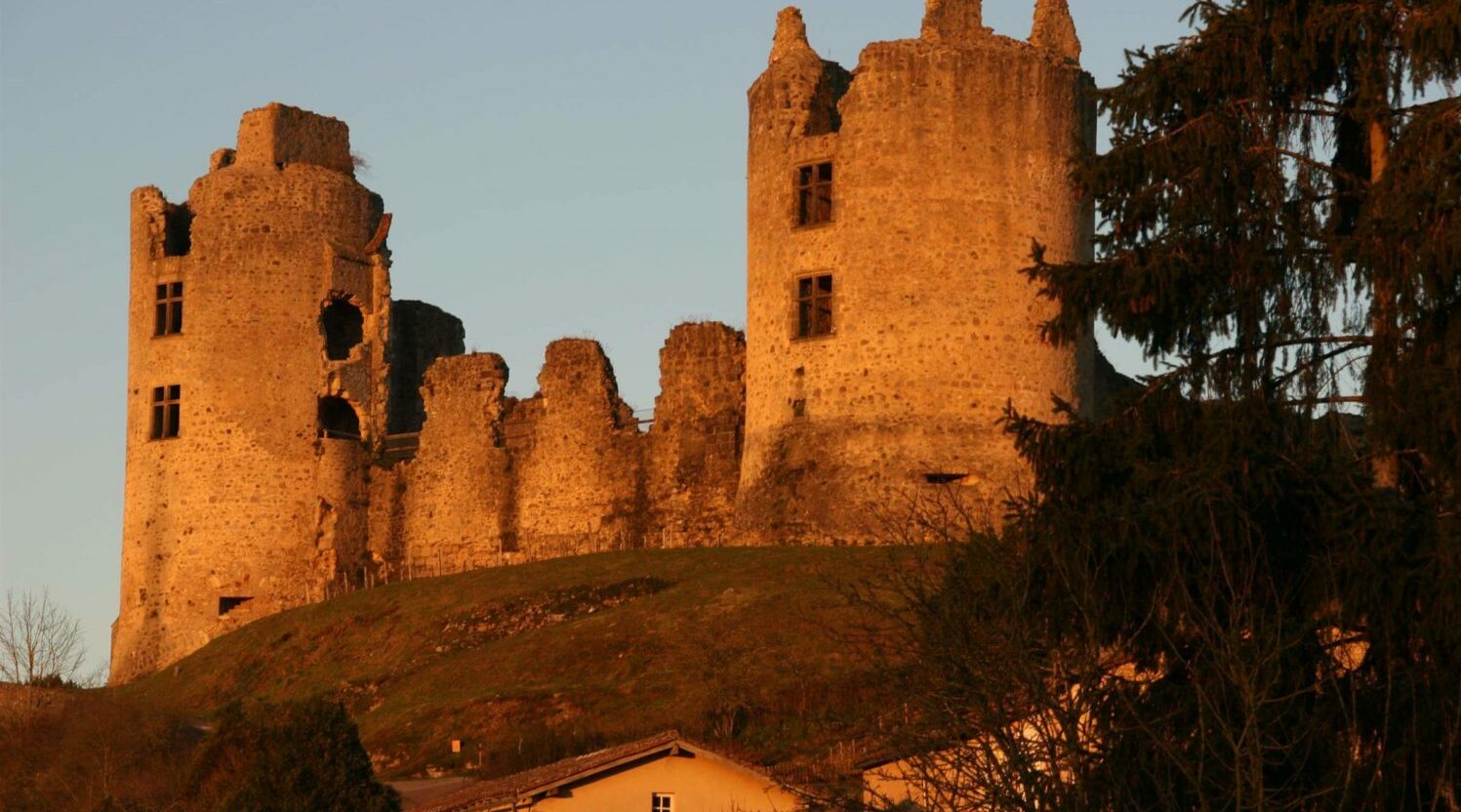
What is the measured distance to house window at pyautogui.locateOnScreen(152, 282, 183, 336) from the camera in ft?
144

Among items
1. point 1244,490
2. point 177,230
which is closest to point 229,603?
point 177,230

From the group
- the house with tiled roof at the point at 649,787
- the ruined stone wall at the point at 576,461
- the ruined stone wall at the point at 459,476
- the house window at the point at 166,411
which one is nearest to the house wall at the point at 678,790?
the house with tiled roof at the point at 649,787

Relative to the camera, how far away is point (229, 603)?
4284 cm

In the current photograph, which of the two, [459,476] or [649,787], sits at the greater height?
[459,476]

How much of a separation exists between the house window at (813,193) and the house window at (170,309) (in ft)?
40.2

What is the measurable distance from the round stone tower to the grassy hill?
182cm

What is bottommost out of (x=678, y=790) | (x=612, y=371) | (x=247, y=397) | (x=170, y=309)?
(x=678, y=790)

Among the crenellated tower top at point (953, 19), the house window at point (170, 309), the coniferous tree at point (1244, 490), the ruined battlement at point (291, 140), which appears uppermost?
the crenellated tower top at point (953, 19)

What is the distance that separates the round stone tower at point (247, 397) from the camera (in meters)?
42.7

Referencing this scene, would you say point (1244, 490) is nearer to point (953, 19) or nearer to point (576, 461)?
point (953, 19)

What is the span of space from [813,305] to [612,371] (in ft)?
18.2

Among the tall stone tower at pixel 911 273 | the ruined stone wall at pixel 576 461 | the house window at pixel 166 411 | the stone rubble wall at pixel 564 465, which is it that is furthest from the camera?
the house window at pixel 166 411

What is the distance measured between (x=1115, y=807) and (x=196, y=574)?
94.1 feet

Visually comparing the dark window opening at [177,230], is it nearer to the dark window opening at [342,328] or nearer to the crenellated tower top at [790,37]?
the dark window opening at [342,328]
